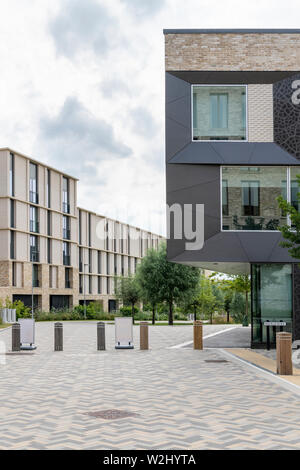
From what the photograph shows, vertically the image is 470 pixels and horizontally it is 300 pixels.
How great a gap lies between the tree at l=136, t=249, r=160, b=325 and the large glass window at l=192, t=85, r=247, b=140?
2460 centimetres

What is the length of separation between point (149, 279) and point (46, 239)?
2495cm

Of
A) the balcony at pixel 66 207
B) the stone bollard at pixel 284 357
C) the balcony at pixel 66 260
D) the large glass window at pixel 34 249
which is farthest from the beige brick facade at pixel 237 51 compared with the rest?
the balcony at pixel 66 260

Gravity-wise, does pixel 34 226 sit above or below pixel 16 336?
above

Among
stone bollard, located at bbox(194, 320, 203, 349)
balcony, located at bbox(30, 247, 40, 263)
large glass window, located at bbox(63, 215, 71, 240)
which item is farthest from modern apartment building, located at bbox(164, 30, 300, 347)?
large glass window, located at bbox(63, 215, 71, 240)

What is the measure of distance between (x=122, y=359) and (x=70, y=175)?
185 ft

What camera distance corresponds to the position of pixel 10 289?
191ft

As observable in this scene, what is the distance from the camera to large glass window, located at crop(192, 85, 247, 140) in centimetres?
2066

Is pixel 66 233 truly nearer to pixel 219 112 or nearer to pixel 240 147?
pixel 219 112

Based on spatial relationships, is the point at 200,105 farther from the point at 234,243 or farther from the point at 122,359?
the point at 122,359

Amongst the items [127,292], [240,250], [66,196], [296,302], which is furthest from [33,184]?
[296,302]

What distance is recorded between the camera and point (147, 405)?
9273 mm

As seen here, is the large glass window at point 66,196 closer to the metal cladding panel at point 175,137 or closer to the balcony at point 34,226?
the balcony at point 34,226

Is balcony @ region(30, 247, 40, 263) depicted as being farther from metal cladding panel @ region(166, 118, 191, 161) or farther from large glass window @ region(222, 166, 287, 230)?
large glass window @ region(222, 166, 287, 230)

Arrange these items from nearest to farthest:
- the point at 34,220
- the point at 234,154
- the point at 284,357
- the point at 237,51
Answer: the point at 284,357 → the point at 234,154 → the point at 237,51 → the point at 34,220
